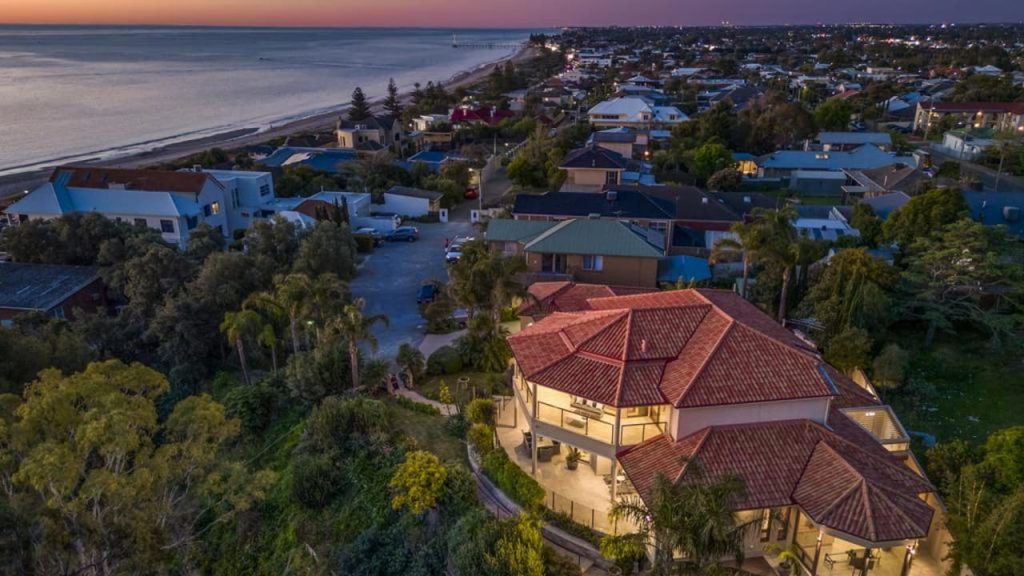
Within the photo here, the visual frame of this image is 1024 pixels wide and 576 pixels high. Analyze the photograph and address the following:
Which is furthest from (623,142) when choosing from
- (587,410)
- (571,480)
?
(571,480)

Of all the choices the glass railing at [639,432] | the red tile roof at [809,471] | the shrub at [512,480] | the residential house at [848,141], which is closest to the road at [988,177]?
the residential house at [848,141]

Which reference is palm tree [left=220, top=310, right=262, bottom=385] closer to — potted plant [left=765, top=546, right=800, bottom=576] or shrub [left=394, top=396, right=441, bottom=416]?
shrub [left=394, top=396, right=441, bottom=416]

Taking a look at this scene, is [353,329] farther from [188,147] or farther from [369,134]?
[188,147]

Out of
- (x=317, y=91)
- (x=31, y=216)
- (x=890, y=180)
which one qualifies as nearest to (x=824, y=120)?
(x=890, y=180)

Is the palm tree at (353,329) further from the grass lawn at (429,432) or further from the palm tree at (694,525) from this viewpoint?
the palm tree at (694,525)

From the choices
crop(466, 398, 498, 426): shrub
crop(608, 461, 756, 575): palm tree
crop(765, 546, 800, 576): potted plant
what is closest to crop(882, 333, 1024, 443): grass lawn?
crop(765, 546, 800, 576): potted plant

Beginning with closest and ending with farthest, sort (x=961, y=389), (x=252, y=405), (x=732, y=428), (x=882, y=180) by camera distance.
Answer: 1. (x=732, y=428)
2. (x=961, y=389)
3. (x=252, y=405)
4. (x=882, y=180)

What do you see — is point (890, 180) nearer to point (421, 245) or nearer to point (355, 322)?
point (421, 245)
